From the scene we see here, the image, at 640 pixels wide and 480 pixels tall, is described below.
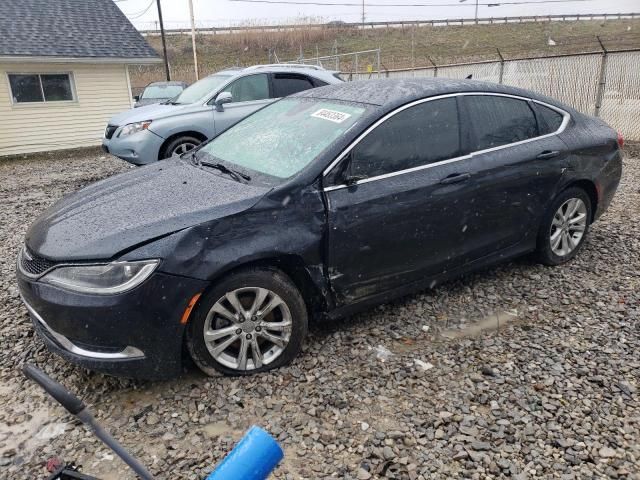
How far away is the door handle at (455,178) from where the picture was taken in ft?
11.3

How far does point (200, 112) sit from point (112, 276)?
5826 millimetres

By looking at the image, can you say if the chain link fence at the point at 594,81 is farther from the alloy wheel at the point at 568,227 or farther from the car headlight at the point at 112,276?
the car headlight at the point at 112,276

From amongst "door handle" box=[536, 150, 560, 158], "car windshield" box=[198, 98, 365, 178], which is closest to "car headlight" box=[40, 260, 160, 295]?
"car windshield" box=[198, 98, 365, 178]

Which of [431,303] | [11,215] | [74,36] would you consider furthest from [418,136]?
[74,36]

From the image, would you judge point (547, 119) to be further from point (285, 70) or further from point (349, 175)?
point (285, 70)

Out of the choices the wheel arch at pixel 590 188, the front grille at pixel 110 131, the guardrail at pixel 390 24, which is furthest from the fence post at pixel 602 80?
the guardrail at pixel 390 24

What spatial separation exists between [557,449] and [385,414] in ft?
2.76

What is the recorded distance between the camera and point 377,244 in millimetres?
3207

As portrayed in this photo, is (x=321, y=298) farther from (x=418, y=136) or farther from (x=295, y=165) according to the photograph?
(x=418, y=136)

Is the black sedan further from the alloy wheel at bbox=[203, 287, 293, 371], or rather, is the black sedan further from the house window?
the house window

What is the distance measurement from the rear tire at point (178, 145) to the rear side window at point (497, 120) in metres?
5.00

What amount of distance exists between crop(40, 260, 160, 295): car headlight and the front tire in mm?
351

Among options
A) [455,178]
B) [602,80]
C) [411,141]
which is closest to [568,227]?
[455,178]

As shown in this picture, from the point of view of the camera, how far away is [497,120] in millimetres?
3857
